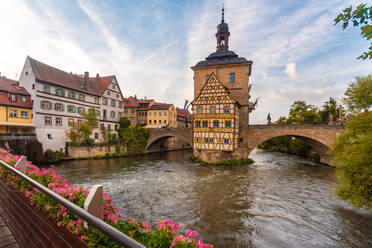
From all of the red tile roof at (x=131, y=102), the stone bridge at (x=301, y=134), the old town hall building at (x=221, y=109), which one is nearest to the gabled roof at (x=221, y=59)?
the old town hall building at (x=221, y=109)

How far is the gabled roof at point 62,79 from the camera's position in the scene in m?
22.5

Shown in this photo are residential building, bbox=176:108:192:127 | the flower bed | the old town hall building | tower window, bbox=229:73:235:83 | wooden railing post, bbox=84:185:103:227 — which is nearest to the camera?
wooden railing post, bbox=84:185:103:227

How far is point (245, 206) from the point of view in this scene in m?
10.3

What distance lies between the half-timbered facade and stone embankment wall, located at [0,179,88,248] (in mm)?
20232

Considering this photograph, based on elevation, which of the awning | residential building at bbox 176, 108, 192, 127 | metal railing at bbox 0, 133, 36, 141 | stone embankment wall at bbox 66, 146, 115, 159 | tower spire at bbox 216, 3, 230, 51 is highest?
tower spire at bbox 216, 3, 230, 51

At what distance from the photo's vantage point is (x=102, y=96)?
30.2 metres

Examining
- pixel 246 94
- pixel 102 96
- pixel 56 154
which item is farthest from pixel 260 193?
pixel 102 96

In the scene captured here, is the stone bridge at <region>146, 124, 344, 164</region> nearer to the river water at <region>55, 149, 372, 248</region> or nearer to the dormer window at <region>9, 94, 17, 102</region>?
the river water at <region>55, 149, 372, 248</region>

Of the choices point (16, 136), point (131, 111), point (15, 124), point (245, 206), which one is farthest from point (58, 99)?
point (245, 206)

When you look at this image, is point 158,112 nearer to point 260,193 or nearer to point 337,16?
point 260,193

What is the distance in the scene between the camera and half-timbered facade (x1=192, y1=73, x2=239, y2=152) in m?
22.0

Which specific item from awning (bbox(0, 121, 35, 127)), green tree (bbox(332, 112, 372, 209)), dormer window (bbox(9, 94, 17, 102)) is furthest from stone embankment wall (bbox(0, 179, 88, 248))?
dormer window (bbox(9, 94, 17, 102))

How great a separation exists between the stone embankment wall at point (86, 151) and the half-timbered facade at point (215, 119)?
44.2 ft

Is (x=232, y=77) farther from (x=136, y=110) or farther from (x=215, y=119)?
(x=136, y=110)
